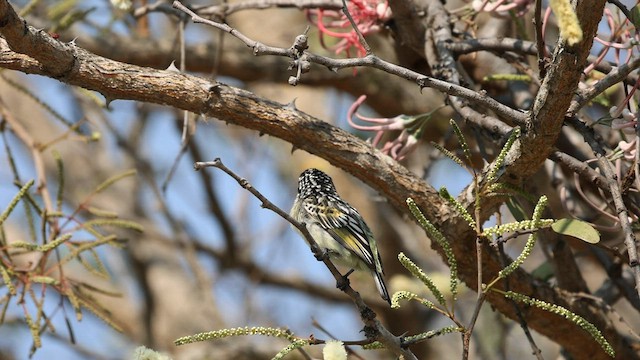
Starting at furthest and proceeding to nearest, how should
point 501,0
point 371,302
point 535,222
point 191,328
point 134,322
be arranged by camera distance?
point 134,322
point 191,328
point 371,302
point 501,0
point 535,222

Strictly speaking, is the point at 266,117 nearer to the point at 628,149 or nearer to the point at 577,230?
the point at 577,230

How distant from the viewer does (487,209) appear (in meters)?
2.78

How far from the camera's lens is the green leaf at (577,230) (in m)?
2.17

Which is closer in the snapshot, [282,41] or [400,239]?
[400,239]

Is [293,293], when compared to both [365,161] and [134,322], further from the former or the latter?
[365,161]

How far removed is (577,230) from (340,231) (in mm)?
1248

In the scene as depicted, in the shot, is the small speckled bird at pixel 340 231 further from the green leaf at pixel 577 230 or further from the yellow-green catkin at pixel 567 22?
the yellow-green catkin at pixel 567 22

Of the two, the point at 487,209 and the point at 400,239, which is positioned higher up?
the point at 400,239

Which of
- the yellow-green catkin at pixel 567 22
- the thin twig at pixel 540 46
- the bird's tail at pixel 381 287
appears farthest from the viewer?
the bird's tail at pixel 381 287

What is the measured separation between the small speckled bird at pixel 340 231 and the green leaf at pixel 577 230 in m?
0.89

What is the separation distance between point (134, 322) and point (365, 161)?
5255mm

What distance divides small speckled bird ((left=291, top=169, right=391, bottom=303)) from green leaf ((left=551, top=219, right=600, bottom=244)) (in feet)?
2.92

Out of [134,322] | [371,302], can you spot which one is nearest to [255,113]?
[371,302]

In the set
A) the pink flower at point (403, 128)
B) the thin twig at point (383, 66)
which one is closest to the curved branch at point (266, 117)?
the thin twig at point (383, 66)
